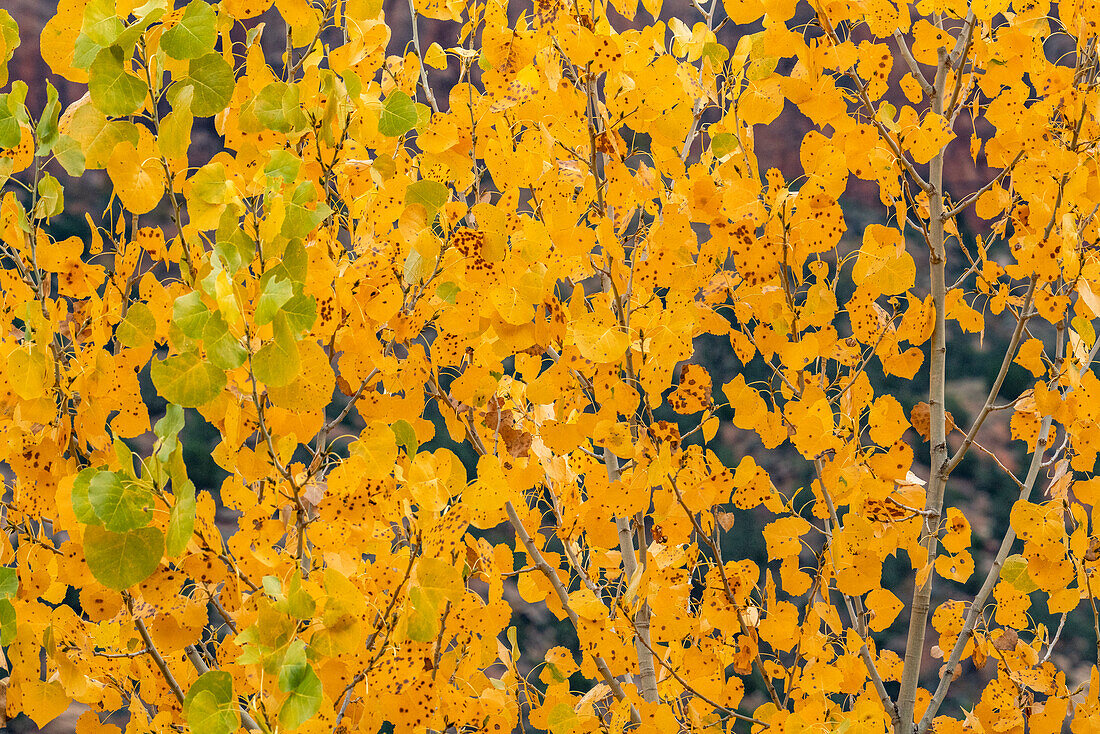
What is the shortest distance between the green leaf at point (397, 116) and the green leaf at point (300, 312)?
0.67ft

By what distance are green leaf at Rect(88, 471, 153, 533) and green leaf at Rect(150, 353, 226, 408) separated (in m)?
0.06

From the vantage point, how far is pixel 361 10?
2.65 ft

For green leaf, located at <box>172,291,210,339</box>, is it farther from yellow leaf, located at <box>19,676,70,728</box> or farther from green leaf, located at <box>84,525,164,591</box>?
yellow leaf, located at <box>19,676,70,728</box>

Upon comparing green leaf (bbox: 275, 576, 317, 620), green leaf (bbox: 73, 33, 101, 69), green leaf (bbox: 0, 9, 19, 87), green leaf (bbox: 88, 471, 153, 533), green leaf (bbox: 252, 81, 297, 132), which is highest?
green leaf (bbox: 73, 33, 101, 69)

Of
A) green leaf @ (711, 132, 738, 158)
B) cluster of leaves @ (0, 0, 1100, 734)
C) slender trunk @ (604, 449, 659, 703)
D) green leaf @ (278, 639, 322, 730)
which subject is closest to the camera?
green leaf @ (278, 639, 322, 730)

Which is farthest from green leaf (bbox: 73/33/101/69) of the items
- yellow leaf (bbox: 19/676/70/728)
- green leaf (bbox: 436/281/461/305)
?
yellow leaf (bbox: 19/676/70/728)

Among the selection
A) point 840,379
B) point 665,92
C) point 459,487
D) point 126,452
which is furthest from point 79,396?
point 840,379

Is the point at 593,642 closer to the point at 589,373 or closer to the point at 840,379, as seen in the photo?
the point at 589,373

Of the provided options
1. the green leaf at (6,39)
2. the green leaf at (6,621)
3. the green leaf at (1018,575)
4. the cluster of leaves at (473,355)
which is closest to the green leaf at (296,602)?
the cluster of leaves at (473,355)

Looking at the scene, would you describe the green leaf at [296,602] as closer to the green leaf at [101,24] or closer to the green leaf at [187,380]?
the green leaf at [187,380]

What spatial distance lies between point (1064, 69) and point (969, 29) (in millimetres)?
110

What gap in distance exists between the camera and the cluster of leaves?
0.63m

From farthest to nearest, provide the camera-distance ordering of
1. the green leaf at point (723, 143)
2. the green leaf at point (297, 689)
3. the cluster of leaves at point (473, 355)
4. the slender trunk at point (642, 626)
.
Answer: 1. the slender trunk at point (642, 626)
2. the green leaf at point (723, 143)
3. the cluster of leaves at point (473, 355)
4. the green leaf at point (297, 689)

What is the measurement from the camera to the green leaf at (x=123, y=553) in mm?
568
